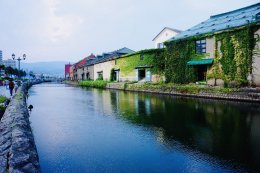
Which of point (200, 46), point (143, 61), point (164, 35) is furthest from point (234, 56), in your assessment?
point (164, 35)

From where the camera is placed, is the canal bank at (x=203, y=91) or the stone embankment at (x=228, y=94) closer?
the stone embankment at (x=228, y=94)

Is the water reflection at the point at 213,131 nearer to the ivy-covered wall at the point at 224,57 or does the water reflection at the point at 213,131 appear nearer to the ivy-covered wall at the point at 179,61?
the ivy-covered wall at the point at 224,57

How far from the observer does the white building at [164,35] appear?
37.1 m

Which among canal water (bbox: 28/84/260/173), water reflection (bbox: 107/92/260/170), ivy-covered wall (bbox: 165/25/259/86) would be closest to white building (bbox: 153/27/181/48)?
ivy-covered wall (bbox: 165/25/259/86)

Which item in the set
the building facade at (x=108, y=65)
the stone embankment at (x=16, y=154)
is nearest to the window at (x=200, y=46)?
the building facade at (x=108, y=65)

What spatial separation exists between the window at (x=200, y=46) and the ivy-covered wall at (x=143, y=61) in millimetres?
6853

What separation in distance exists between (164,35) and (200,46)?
48.9ft

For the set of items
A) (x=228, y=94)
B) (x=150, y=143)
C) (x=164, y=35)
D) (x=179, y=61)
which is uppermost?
(x=164, y=35)

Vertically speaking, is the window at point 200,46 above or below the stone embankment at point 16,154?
above

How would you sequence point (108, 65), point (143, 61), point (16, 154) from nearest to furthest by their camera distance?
1. point (16, 154)
2. point (143, 61)
3. point (108, 65)

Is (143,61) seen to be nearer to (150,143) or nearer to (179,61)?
(179,61)

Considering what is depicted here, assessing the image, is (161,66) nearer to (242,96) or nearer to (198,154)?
(242,96)

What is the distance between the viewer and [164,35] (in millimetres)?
38750

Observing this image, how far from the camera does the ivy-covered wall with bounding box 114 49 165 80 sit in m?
31.3
